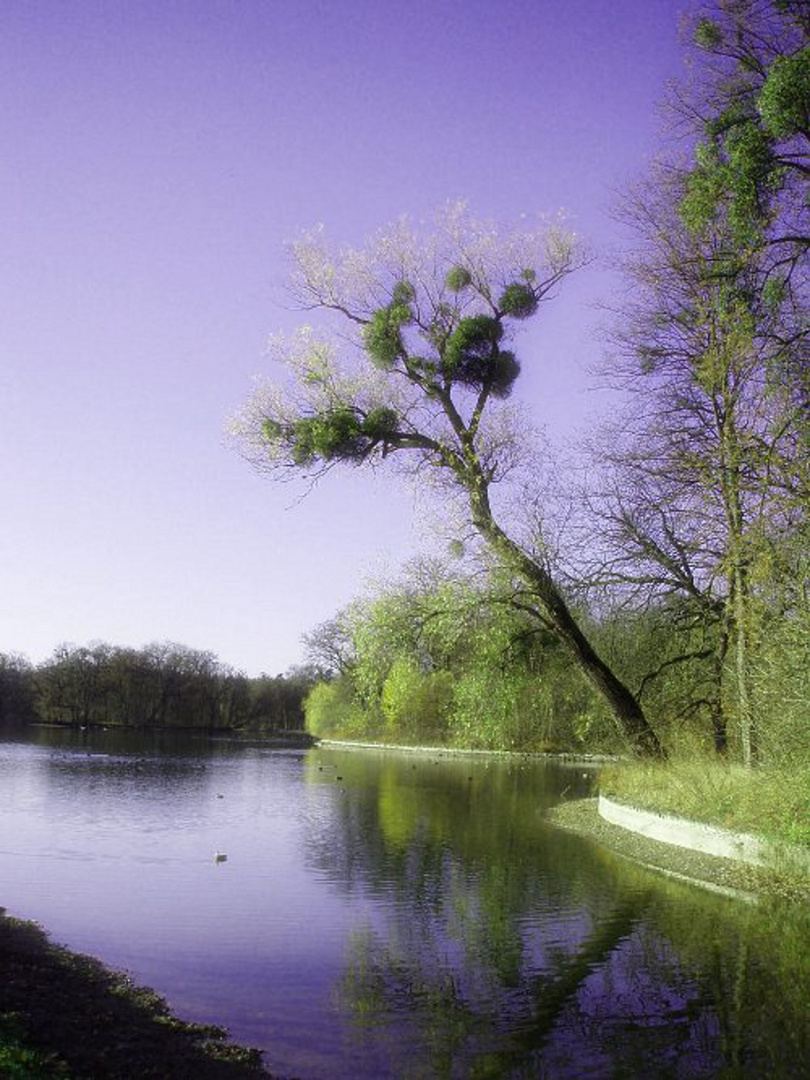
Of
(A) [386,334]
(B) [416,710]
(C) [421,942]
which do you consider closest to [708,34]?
(A) [386,334]

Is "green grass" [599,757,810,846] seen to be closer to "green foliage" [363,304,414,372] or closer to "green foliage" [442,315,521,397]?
"green foliage" [442,315,521,397]

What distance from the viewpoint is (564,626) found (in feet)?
63.7

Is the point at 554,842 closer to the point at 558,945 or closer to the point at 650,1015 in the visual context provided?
the point at 558,945

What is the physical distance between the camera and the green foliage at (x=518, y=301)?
18312mm

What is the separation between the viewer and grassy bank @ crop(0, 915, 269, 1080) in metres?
6.11

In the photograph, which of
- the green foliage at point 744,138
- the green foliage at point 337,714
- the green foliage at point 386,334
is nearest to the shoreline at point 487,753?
the green foliage at point 337,714

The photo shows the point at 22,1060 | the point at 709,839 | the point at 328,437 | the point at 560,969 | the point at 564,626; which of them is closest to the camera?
the point at 22,1060

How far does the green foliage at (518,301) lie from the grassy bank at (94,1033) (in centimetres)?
1341

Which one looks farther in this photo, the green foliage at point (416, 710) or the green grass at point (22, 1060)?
the green foliage at point (416, 710)

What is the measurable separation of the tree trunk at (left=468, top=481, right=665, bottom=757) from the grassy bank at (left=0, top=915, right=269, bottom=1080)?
38.4 feet

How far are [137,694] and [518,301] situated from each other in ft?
284

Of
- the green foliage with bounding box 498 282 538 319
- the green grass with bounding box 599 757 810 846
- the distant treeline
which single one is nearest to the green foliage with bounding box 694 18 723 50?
the green foliage with bounding box 498 282 538 319

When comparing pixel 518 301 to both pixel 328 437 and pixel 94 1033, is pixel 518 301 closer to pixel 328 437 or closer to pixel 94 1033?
pixel 328 437

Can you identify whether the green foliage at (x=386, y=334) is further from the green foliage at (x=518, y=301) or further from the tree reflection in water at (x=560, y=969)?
the tree reflection in water at (x=560, y=969)
